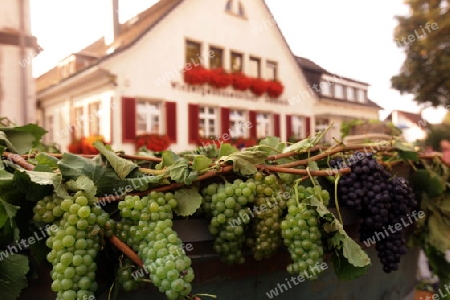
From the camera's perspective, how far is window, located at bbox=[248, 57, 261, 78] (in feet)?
39.7

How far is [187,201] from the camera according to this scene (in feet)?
2.65

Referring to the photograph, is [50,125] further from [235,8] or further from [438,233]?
[438,233]

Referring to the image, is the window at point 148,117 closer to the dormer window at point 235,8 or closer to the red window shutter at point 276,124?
the dormer window at point 235,8

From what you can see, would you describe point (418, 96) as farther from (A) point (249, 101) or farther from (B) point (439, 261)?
(B) point (439, 261)

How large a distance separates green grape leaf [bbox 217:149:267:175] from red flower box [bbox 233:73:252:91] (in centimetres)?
1028

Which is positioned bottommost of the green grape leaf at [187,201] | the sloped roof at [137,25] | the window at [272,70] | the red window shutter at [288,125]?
the green grape leaf at [187,201]

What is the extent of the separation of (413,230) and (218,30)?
10416mm

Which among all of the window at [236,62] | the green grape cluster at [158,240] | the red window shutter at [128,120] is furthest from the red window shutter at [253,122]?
the green grape cluster at [158,240]

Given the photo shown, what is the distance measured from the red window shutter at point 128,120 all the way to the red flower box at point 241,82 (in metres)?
3.20

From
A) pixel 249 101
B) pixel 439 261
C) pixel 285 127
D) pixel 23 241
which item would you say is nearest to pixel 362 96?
pixel 285 127

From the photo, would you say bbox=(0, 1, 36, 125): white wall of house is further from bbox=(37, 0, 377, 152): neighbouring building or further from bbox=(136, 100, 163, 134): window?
bbox=(136, 100, 163, 134): window

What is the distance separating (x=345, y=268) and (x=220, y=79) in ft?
32.7

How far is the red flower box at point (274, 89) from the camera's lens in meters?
12.1

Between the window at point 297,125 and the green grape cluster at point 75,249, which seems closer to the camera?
the green grape cluster at point 75,249
